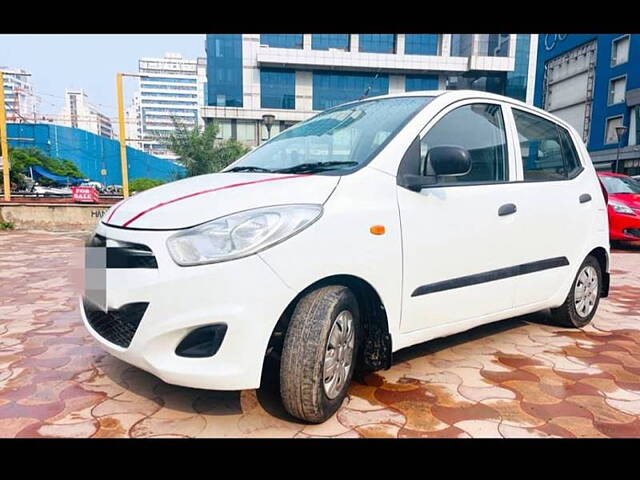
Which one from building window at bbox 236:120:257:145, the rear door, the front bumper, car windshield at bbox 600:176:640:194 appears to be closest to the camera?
the front bumper

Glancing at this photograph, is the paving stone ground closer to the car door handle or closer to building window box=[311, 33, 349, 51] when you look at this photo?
the car door handle

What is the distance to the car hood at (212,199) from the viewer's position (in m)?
1.85

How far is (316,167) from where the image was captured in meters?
2.33

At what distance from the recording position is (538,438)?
197 cm

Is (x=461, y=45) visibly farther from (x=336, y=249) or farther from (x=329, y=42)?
(x=336, y=249)

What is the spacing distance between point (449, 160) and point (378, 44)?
1642 inches

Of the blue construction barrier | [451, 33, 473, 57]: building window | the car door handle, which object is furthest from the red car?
[451, 33, 473, 57]: building window

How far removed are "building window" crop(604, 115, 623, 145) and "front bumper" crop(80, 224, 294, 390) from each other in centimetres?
3105

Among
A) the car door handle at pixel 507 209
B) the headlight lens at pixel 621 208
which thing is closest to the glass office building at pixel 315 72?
the headlight lens at pixel 621 208

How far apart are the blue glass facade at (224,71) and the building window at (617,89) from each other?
28.5 metres

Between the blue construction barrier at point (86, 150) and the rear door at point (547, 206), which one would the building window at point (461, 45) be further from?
the rear door at point (547, 206)

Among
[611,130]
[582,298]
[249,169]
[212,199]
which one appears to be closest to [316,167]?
[249,169]

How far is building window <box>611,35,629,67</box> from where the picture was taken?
83.7 ft

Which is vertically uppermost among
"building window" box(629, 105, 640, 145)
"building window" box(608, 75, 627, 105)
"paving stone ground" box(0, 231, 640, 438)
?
"building window" box(608, 75, 627, 105)
